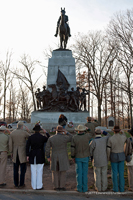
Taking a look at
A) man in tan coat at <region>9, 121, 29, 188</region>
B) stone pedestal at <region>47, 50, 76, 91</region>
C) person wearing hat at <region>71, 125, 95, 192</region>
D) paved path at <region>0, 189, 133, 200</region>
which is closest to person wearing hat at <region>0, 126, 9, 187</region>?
man in tan coat at <region>9, 121, 29, 188</region>

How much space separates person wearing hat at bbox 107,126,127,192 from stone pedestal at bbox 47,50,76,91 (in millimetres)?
13252

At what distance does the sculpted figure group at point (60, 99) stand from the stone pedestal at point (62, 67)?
3.56 feet

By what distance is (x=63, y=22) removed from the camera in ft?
63.3

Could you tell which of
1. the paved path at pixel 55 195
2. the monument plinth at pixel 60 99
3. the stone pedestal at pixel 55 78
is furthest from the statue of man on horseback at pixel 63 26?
the paved path at pixel 55 195

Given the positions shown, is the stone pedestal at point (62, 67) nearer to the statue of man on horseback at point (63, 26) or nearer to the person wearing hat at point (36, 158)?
the statue of man on horseback at point (63, 26)

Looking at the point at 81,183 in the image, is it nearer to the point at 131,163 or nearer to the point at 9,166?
the point at 131,163

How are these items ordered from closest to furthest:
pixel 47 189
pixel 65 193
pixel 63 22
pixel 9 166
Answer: pixel 65 193 → pixel 47 189 → pixel 9 166 → pixel 63 22

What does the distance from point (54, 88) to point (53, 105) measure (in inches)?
61.2

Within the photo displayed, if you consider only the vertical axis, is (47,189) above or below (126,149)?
below

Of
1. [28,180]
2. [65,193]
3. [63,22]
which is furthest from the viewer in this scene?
[63,22]

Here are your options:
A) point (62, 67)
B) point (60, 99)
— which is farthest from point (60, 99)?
point (62, 67)

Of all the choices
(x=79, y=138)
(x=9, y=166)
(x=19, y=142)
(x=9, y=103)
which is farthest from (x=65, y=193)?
(x=9, y=103)

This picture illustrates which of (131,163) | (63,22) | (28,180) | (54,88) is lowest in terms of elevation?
(28,180)

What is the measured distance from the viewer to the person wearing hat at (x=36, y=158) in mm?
5458
